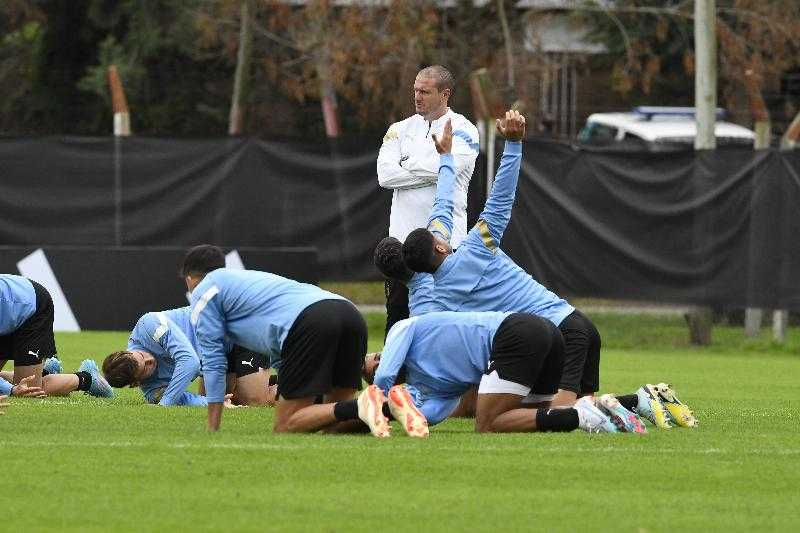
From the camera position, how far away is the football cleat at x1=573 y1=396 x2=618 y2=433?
10.1 metres

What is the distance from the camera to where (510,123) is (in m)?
10.6

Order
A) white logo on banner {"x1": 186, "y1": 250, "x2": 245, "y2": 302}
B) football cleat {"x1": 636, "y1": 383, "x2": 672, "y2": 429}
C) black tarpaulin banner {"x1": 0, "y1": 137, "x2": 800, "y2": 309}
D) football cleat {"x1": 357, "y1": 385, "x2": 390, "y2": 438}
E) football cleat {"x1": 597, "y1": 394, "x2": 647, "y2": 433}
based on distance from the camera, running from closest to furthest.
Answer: football cleat {"x1": 357, "y1": 385, "x2": 390, "y2": 438}
football cleat {"x1": 597, "y1": 394, "x2": 647, "y2": 433}
football cleat {"x1": 636, "y1": 383, "x2": 672, "y2": 429}
black tarpaulin banner {"x1": 0, "y1": 137, "x2": 800, "y2": 309}
white logo on banner {"x1": 186, "y1": 250, "x2": 245, "y2": 302}

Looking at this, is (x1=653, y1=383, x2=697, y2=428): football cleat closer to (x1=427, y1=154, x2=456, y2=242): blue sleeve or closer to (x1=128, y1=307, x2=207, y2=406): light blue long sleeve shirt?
(x1=427, y1=154, x2=456, y2=242): blue sleeve

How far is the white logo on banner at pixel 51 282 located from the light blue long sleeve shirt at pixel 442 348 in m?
10.3

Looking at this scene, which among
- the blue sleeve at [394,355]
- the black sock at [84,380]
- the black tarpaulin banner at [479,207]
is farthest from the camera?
the black tarpaulin banner at [479,207]

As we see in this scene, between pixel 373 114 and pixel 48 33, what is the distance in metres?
6.60

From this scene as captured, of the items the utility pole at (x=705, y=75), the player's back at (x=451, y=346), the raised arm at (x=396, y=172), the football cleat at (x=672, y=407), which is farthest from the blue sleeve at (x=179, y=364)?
the utility pole at (x=705, y=75)

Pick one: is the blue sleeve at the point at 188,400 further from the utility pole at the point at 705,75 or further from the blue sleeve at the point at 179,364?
the utility pole at the point at 705,75

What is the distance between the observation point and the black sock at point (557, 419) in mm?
10055

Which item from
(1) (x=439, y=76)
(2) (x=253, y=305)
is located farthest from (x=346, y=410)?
(1) (x=439, y=76)

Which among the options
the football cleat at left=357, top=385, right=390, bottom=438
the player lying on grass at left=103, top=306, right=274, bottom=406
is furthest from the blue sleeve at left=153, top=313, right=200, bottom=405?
the football cleat at left=357, top=385, right=390, bottom=438

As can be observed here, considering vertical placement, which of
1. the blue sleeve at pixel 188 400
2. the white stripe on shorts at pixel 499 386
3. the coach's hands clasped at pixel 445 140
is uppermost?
the coach's hands clasped at pixel 445 140

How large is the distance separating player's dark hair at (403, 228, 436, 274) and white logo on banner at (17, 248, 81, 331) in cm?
1012

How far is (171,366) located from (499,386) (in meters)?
3.34
